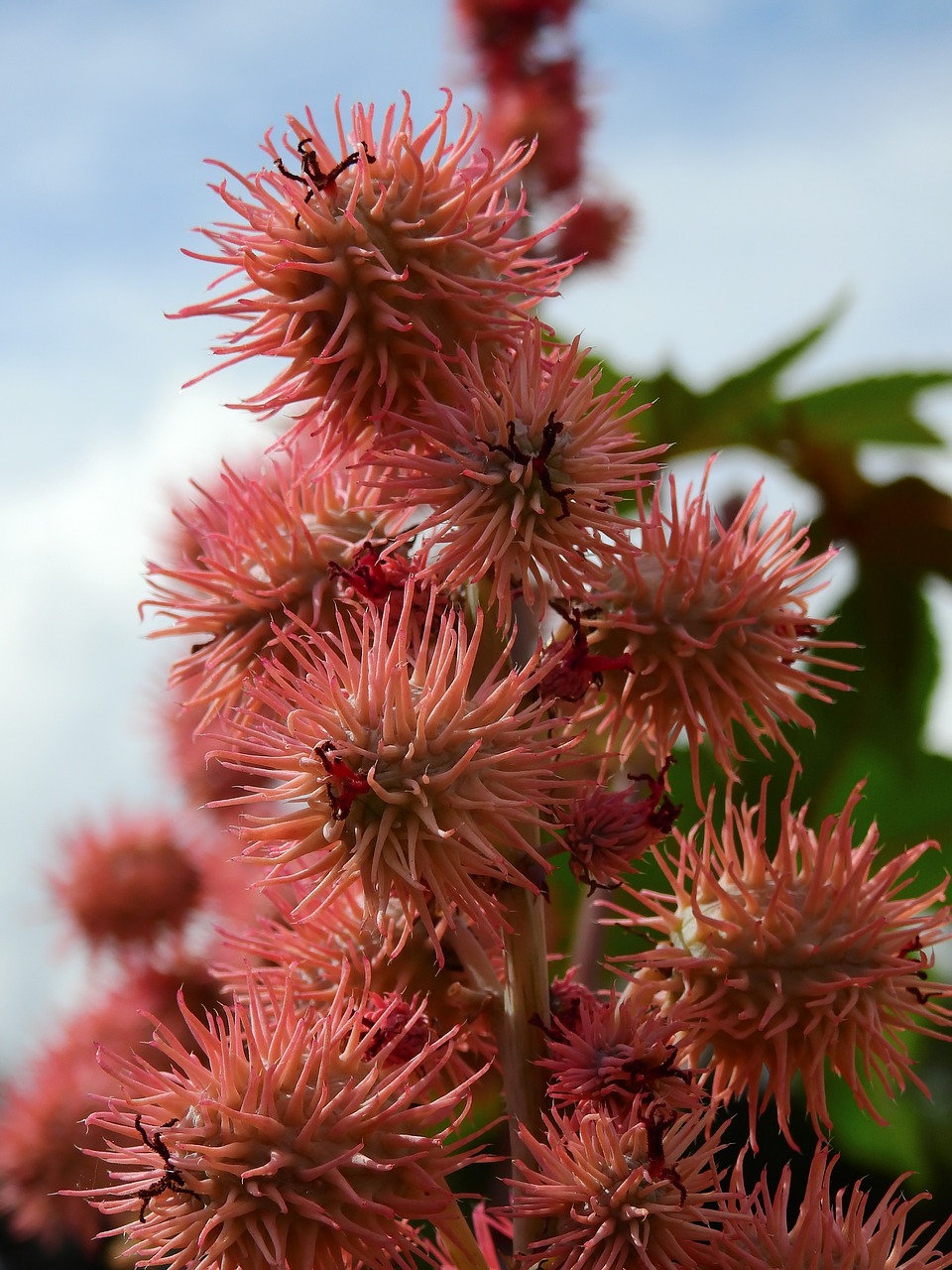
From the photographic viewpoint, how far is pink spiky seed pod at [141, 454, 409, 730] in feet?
3.69

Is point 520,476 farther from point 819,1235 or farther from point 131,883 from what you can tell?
point 131,883

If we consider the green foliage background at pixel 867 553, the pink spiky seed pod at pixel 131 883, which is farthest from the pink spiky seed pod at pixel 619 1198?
the pink spiky seed pod at pixel 131 883

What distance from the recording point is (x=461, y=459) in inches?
38.9

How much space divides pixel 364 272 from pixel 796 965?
673 mm

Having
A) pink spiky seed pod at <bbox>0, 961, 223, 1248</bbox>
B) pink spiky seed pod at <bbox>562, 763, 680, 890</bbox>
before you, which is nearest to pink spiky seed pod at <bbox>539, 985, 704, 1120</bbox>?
pink spiky seed pod at <bbox>562, 763, 680, 890</bbox>

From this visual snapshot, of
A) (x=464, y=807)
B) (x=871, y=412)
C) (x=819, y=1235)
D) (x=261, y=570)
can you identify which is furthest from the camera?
(x=871, y=412)

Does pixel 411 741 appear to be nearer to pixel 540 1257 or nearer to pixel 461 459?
pixel 461 459

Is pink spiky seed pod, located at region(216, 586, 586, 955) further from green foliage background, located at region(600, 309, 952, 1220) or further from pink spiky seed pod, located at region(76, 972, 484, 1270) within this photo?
green foliage background, located at region(600, 309, 952, 1220)

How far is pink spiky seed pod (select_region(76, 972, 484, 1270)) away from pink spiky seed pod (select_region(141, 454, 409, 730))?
30 centimetres

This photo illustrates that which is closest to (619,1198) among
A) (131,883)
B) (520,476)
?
(520,476)

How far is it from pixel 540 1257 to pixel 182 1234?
28cm

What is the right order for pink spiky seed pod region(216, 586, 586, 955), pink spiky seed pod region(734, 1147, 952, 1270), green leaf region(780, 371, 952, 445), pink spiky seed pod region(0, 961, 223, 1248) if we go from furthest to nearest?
green leaf region(780, 371, 952, 445), pink spiky seed pod region(0, 961, 223, 1248), pink spiky seed pod region(734, 1147, 952, 1270), pink spiky seed pod region(216, 586, 586, 955)

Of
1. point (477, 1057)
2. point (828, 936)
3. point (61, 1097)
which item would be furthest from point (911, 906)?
point (61, 1097)

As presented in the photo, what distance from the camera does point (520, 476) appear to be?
975 mm
